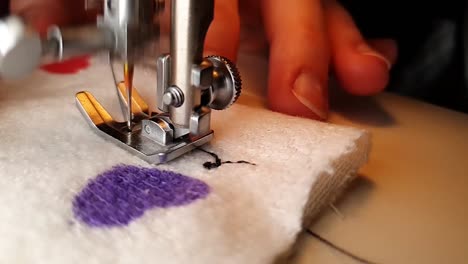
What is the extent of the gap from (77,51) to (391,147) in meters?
0.31

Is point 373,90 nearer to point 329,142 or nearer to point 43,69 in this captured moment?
point 329,142

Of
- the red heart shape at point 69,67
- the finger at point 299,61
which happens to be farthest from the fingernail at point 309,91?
the red heart shape at point 69,67

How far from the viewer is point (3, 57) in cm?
36

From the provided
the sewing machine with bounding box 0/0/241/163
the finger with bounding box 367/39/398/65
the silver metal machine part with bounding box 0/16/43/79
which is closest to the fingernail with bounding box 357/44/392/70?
the finger with bounding box 367/39/398/65

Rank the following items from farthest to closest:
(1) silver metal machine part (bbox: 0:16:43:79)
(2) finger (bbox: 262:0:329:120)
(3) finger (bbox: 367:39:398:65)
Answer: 1. (3) finger (bbox: 367:39:398:65)
2. (2) finger (bbox: 262:0:329:120)
3. (1) silver metal machine part (bbox: 0:16:43:79)

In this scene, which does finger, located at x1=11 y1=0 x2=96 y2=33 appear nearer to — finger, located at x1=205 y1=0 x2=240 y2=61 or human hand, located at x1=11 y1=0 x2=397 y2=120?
human hand, located at x1=11 y1=0 x2=397 y2=120

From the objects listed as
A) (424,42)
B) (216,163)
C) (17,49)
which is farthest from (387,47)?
(17,49)

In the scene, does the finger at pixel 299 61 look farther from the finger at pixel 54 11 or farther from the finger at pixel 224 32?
the finger at pixel 54 11

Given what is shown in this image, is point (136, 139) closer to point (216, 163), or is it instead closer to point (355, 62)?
point (216, 163)

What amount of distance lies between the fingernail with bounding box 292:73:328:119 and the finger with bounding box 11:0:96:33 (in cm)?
19

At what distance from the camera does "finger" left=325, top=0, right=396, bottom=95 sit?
0.60 m

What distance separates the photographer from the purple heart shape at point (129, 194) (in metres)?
0.40

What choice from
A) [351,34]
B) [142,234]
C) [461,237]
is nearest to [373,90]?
[351,34]

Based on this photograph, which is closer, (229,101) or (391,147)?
(229,101)
